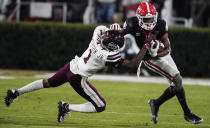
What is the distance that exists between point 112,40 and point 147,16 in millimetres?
912

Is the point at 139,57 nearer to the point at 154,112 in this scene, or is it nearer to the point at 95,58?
the point at 95,58

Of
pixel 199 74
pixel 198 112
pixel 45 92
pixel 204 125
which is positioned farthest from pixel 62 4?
pixel 204 125

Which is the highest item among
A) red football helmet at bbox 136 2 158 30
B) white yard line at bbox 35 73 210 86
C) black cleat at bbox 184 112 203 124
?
red football helmet at bbox 136 2 158 30

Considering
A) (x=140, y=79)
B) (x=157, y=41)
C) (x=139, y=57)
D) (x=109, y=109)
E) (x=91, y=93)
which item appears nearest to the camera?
(x=139, y=57)

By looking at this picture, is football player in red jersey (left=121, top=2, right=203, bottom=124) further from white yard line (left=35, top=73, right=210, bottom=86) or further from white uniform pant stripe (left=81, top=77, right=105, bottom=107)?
white yard line (left=35, top=73, right=210, bottom=86)

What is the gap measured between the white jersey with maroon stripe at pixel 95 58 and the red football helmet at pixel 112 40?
0.09 m

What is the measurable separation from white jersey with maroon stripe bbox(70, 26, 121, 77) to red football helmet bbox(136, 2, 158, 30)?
729mm

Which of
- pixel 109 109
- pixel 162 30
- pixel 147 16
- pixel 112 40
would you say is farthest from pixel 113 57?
pixel 109 109

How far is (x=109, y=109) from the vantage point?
1056 cm

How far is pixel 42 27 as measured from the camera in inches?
757

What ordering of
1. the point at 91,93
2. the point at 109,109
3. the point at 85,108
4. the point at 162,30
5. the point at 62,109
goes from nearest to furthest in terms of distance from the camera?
Answer: the point at 91,93 < the point at 85,108 < the point at 62,109 < the point at 162,30 < the point at 109,109

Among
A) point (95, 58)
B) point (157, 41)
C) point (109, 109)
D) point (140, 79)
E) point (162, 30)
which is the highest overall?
point (162, 30)

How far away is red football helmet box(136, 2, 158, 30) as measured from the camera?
834 cm

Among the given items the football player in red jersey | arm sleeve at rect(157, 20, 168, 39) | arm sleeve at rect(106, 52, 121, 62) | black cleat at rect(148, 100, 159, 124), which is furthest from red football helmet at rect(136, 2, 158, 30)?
black cleat at rect(148, 100, 159, 124)
